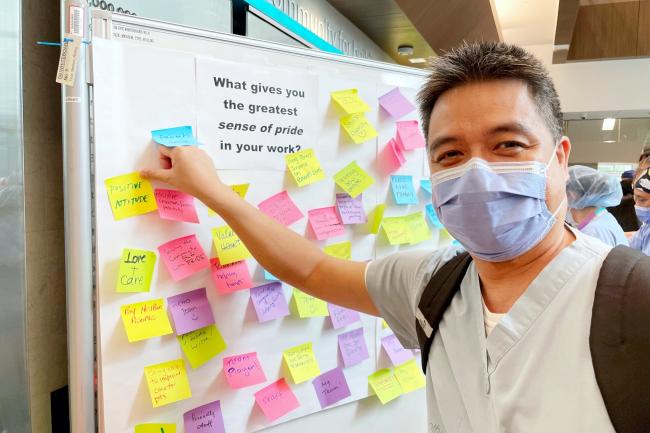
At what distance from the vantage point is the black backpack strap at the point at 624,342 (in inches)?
24.1

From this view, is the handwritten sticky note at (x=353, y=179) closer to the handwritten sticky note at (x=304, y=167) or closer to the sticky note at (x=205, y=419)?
the handwritten sticky note at (x=304, y=167)

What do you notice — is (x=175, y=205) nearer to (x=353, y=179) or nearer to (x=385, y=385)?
(x=353, y=179)

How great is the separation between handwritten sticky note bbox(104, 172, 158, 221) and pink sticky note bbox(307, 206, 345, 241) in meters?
0.39

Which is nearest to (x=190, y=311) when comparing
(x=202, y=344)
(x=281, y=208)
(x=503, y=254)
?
(x=202, y=344)

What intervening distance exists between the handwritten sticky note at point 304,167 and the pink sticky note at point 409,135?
0.97 ft

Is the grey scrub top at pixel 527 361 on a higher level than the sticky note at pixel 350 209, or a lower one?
lower

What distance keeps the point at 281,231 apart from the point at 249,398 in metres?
0.40

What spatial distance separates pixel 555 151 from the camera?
2.75 ft

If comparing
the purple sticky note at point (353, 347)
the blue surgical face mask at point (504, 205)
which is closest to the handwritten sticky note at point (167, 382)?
the purple sticky note at point (353, 347)

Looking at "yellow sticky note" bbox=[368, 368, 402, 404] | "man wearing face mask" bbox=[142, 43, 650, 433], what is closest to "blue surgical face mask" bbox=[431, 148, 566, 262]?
"man wearing face mask" bbox=[142, 43, 650, 433]

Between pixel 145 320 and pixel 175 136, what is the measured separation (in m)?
0.38

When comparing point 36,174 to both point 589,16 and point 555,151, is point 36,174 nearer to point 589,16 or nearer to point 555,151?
point 555,151

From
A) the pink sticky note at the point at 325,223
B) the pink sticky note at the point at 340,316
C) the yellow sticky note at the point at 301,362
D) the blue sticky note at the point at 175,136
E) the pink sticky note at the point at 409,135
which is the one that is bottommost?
the yellow sticky note at the point at 301,362

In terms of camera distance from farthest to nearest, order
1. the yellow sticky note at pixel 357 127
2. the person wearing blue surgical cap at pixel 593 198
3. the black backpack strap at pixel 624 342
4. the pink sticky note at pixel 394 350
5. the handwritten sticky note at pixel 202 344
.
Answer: the person wearing blue surgical cap at pixel 593 198
the pink sticky note at pixel 394 350
the yellow sticky note at pixel 357 127
the handwritten sticky note at pixel 202 344
the black backpack strap at pixel 624 342
